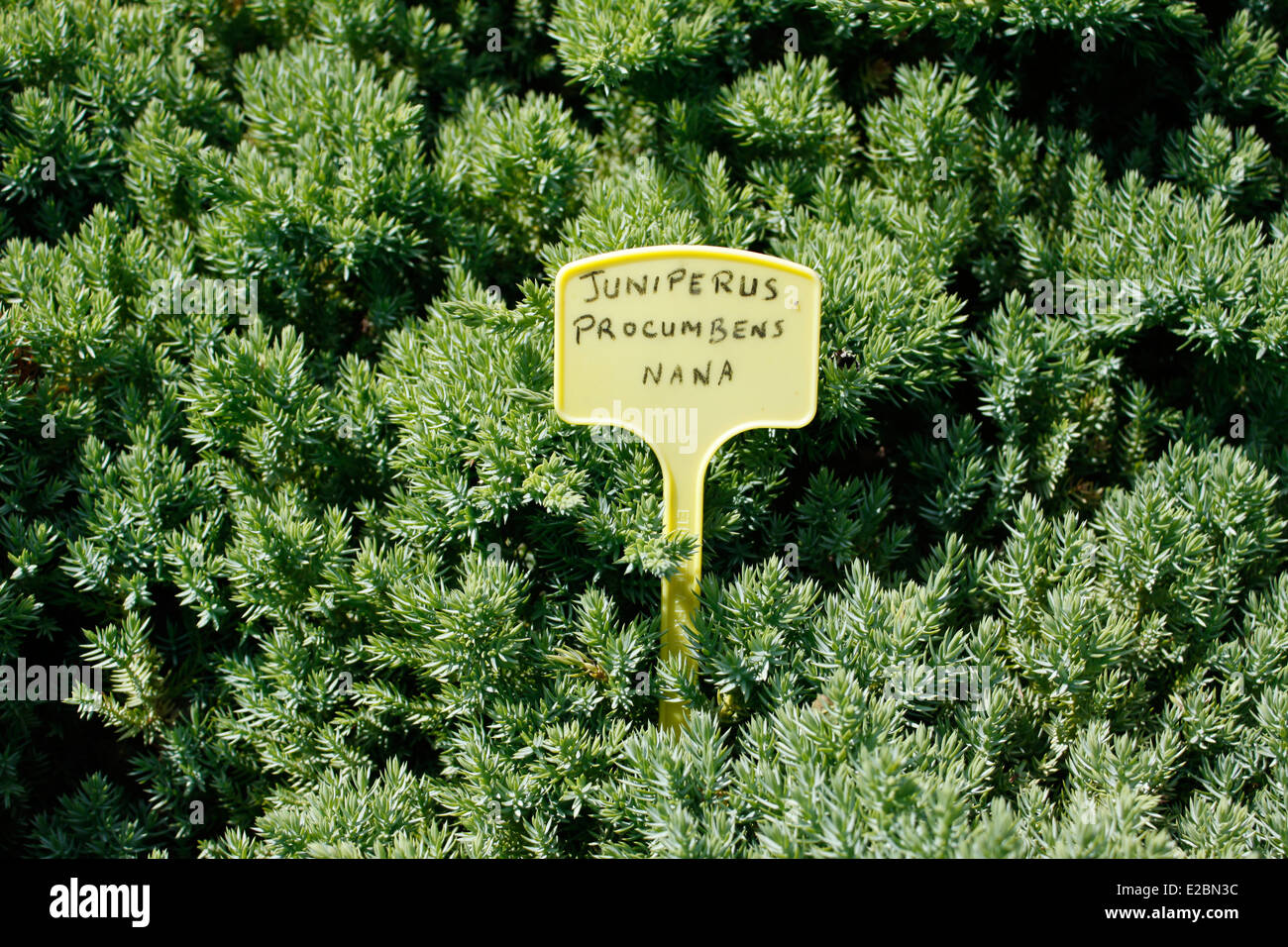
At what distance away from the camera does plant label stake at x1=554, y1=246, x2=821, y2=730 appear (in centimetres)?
150

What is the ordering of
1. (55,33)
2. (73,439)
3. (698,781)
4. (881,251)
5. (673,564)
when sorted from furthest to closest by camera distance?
(55,33) → (73,439) → (881,251) → (673,564) → (698,781)

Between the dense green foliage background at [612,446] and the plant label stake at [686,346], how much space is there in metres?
0.15

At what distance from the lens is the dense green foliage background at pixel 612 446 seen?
1.55 metres

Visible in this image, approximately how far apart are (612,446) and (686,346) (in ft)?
0.78

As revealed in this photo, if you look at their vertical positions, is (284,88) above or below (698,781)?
above

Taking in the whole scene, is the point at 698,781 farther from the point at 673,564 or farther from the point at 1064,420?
the point at 1064,420

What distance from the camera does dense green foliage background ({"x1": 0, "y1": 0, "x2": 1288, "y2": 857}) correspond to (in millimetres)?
1547

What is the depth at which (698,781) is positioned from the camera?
4.66ft

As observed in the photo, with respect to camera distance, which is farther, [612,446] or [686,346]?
[612,446]

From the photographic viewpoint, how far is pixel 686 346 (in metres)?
1.52

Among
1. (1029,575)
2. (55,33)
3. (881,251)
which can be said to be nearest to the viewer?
(1029,575)

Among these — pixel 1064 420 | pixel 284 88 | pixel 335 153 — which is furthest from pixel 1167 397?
pixel 284 88

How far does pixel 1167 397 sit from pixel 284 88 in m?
1.88

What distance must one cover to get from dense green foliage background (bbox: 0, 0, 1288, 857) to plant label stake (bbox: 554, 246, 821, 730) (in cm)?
15
